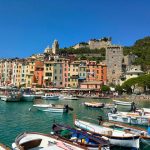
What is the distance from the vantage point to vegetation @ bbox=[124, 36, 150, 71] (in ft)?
416

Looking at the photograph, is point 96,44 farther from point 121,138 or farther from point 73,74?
point 121,138

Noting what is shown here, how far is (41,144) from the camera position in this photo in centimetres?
2206

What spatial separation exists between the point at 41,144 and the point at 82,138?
4.06 m

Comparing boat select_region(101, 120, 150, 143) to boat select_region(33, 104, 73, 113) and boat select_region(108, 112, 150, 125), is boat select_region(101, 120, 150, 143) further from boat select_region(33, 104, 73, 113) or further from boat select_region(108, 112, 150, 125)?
boat select_region(33, 104, 73, 113)

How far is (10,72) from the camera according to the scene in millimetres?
133250

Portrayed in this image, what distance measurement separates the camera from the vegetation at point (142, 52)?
12677 centimetres

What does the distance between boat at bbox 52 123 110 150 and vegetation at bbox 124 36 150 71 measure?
9925 cm

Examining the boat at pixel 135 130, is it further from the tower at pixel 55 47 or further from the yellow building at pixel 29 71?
the tower at pixel 55 47

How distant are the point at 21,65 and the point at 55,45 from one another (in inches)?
1937

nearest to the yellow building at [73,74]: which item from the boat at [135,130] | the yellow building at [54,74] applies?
the yellow building at [54,74]

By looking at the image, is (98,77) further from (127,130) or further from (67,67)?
(127,130)

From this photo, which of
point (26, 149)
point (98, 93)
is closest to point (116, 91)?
point (98, 93)

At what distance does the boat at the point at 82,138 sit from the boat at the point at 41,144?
6.15 feet

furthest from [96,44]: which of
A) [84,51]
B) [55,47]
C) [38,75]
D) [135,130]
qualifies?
[135,130]
